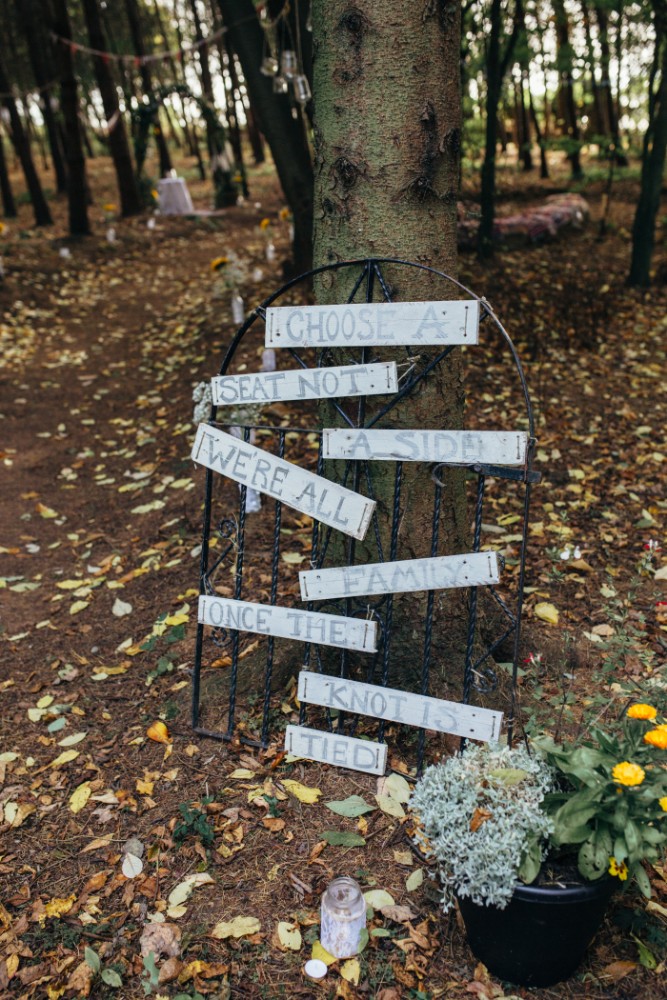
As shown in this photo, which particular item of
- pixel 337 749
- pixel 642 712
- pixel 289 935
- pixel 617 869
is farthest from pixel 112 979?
pixel 642 712

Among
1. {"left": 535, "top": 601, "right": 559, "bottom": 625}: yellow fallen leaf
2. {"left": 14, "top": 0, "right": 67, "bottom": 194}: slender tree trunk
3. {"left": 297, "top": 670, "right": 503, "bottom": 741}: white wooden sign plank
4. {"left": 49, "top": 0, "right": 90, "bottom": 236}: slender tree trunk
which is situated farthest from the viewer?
{"left": 14, "top": 0, "right": 67, "bottom": 194}: slender tree trunk

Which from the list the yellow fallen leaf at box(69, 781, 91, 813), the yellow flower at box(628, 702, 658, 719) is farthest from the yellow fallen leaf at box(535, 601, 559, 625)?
the yellow fallen leaf at box(69, 781, 91, 813)

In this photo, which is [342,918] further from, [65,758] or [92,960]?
[65,758]

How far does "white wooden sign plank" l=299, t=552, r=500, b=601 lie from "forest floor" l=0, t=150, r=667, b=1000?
0.45 m

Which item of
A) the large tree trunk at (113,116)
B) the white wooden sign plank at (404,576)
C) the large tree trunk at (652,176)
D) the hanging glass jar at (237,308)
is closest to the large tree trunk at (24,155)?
the large tree trunk at (113,116)

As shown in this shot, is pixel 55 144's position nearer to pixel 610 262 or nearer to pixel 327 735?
pixel 610 262

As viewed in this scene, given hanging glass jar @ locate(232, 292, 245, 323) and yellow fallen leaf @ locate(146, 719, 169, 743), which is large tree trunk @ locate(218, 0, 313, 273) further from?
yellow fallen leaf @ locate(146, 719, 169, 743)

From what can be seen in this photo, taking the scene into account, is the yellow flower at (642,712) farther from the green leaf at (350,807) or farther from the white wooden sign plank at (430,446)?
the green leaf at (350,807)

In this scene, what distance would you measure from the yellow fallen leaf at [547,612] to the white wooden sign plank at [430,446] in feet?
4.28

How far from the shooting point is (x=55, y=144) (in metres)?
17.7

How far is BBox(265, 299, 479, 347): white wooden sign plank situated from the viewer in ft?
7.49

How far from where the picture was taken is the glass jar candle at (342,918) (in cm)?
198

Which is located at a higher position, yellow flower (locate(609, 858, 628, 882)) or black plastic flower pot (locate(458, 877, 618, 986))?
yellow flower (locate(609, 858, 628, 882))

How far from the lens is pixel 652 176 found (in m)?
8.13
